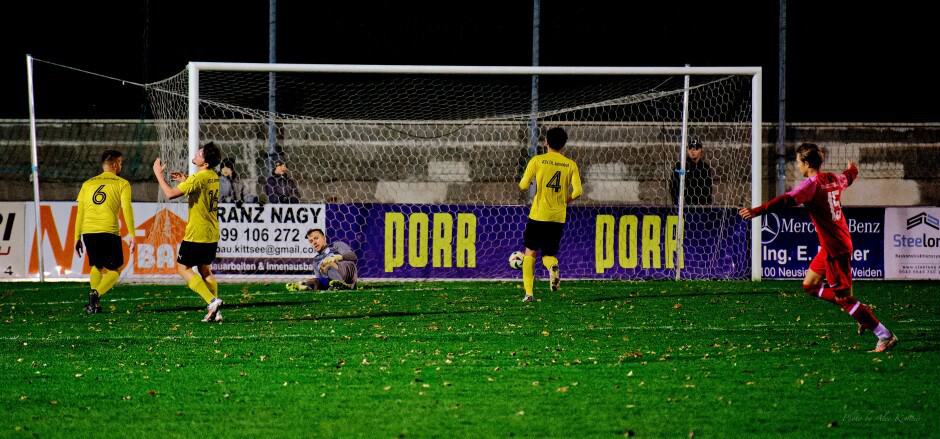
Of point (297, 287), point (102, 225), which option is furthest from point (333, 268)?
point (102, 225)

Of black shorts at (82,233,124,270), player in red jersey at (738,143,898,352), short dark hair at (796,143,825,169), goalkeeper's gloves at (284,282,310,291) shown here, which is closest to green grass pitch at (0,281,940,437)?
player in red jersey at (738,143,898,352)

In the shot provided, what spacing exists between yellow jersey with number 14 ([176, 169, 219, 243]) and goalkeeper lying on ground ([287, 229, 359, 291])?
3.93m

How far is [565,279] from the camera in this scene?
53.4 ft

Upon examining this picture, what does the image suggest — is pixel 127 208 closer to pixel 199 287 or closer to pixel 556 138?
pixel 199 287

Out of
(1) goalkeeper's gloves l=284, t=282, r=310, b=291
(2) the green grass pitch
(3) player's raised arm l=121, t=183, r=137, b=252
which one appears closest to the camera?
(2) the green grass pitch

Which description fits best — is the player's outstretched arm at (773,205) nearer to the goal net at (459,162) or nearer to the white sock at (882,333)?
the white sock at (882,333)

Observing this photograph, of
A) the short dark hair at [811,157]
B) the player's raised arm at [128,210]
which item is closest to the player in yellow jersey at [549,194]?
the short dark hair at [811,157]

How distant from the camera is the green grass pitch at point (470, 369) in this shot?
568 cm

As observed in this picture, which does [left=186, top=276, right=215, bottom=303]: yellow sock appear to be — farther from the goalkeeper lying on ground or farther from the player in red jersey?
the player in red jersey

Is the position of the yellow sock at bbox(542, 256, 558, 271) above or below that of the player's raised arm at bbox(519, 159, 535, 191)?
below

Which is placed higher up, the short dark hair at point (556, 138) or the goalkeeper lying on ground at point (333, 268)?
the short dark hair at point (556, 138)

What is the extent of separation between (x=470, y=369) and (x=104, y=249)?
5.63 meters

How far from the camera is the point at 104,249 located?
1155cm

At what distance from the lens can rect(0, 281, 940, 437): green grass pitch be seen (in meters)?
5.68
